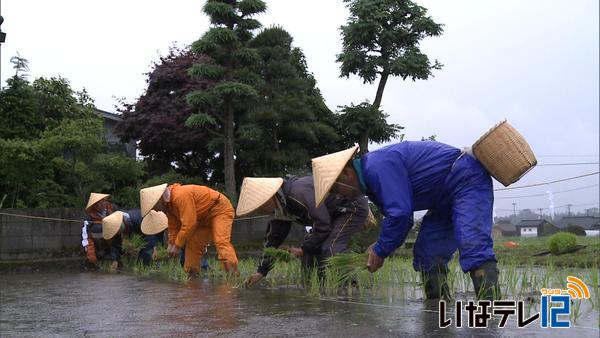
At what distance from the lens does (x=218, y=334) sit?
11.4 ft

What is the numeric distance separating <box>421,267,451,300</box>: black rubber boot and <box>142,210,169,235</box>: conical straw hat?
5.38m

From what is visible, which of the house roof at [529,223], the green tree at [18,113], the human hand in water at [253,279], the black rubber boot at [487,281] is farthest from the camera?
the house roof at [529,223]

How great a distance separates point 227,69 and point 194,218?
21.1 ft

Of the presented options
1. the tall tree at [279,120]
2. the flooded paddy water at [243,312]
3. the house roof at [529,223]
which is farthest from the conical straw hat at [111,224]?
the house roof at [529,223]

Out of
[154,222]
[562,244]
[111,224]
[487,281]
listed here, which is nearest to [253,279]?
[487,281]

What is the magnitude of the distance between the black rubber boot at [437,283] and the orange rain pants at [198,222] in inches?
109

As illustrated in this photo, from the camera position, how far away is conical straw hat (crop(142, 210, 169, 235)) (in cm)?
900

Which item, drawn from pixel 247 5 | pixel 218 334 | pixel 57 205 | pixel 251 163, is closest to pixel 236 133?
pixel 251 163

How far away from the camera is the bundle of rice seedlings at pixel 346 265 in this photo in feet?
14.2

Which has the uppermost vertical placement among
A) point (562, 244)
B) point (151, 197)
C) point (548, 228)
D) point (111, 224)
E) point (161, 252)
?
point (548, 228)

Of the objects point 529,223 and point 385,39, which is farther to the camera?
point 529,223

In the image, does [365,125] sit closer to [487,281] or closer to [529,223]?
[487,281]

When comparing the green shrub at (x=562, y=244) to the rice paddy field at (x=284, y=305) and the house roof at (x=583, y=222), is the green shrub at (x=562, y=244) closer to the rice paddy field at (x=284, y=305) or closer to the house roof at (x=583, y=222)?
the rice paddy field at (x=284, y=305)

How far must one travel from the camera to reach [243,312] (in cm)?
427
